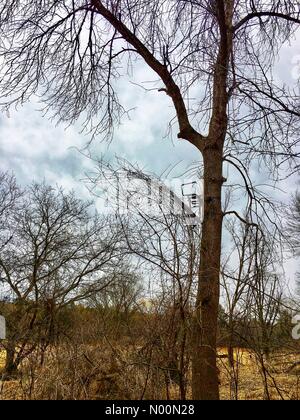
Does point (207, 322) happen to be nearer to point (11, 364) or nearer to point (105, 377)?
point (105, 377)

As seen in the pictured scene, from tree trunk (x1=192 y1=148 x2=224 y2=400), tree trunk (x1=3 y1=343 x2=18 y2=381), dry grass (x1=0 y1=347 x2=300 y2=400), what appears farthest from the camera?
tree trunk (x1=3 y1=343 x2=18 y2=381)

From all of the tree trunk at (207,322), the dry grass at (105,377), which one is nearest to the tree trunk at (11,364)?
the dry grass at (105,377)

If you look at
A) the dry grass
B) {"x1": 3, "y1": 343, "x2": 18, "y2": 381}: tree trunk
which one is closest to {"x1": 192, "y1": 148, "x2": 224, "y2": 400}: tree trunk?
the dry grass

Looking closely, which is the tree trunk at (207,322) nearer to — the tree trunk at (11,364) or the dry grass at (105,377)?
the dry grass at (105,377)

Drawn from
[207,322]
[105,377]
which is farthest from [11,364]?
[207,322]

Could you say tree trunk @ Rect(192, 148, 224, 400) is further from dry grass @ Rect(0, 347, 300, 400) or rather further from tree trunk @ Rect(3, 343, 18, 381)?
tree trunk @ Rect(3, 343, 18, 381)

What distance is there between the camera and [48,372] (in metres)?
5.04

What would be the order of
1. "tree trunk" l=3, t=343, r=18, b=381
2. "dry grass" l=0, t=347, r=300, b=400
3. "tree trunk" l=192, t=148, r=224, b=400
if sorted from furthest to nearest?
1. "tree trunk" l=3, t=343, r=18, b=381
2. "dry grass" l=0, t=347, r=300, b=400
3. "tree trunk" l=192, t=148, r=224, b=400

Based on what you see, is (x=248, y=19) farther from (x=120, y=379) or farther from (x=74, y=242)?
(x=74, y=242)

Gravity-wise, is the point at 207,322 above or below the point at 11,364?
above

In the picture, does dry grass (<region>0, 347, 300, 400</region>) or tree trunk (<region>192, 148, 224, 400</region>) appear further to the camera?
dry grass (<region>0, 347, 300, 400</region>)

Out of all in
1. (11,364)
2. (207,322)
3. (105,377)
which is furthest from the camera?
(11,364)
